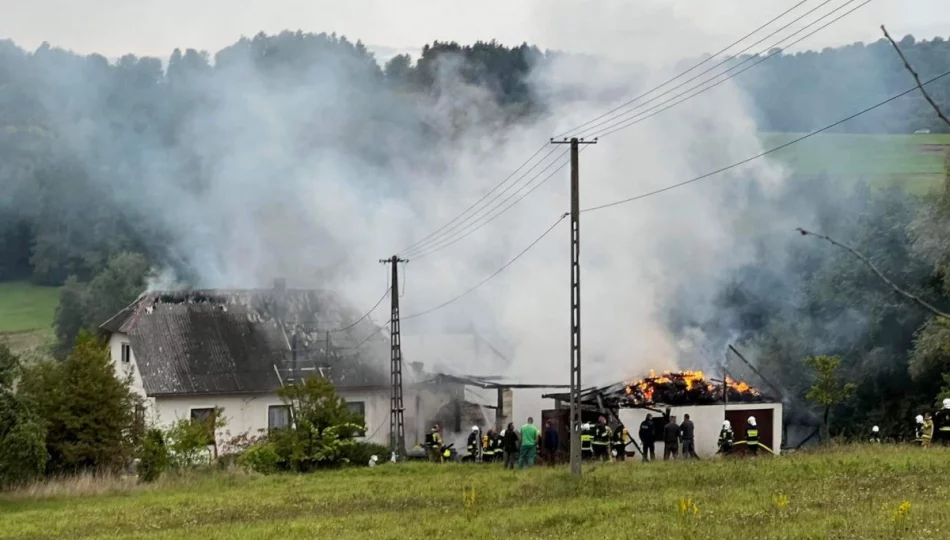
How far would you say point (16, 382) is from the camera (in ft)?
93.6

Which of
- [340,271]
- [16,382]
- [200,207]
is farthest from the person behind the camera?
[200,207]

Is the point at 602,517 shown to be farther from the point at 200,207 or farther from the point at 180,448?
the point at 200,207

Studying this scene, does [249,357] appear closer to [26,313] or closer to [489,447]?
[489,447]

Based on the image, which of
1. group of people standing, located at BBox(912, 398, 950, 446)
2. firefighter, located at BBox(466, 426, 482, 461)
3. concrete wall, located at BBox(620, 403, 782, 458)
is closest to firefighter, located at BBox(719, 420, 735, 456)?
concrete wall, located at BBox(620, 403, 782, 458)

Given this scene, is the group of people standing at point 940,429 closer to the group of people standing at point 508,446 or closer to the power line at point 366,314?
the group of people standing at point 508,446

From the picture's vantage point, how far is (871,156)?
53.8 m

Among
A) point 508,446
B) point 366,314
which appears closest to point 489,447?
point 508,446

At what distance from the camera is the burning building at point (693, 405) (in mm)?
31469

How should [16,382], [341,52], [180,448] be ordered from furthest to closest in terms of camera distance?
[341,52], [180,448], [16,382]

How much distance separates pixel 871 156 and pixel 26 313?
52.6 metres

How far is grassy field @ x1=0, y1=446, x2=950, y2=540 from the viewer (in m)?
13.5

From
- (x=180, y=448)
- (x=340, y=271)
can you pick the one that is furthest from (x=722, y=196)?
(x=180, y=448)

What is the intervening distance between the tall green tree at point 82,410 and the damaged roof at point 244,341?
9374 mm

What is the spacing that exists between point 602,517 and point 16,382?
18484 millimetres
